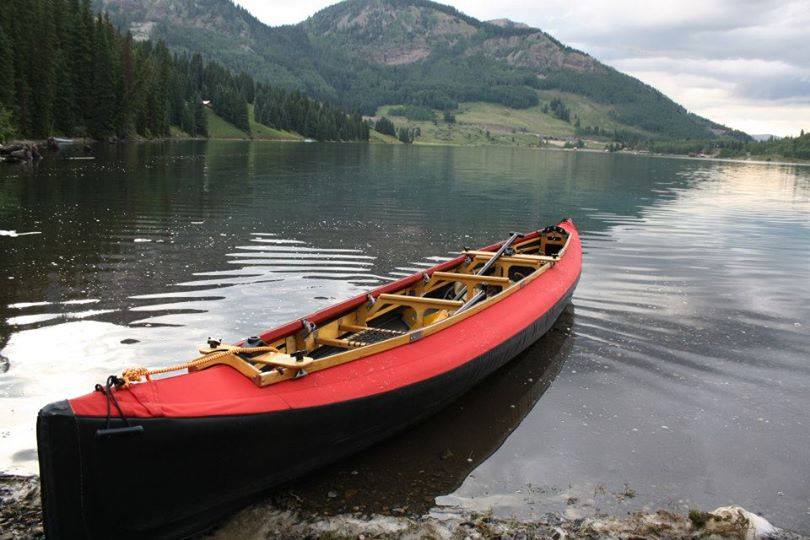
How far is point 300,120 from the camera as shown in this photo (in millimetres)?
181875

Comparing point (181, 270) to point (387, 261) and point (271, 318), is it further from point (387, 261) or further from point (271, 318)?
point (387, 261)

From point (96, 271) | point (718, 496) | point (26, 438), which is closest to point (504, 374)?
point (718, 496)

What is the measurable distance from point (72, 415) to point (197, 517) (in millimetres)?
1826

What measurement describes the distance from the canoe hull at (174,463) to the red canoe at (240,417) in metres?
0.01

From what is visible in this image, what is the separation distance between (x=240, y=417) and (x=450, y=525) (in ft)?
9.11

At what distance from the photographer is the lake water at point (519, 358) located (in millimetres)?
8656

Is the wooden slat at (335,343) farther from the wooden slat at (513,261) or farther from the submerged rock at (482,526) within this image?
the wooden slat at (513,261)

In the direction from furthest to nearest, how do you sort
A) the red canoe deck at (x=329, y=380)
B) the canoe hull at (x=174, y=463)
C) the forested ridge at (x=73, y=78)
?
the forested ridge at (x=73, y=78) < the red canoe deck at (x=329, y=380) < the canoe hull at (x=174, y=463)

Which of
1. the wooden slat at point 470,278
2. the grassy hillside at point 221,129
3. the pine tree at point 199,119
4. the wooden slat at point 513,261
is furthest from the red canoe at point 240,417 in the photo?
the grassy hillside at point 221,129

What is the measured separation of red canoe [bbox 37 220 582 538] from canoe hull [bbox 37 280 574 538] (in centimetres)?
1

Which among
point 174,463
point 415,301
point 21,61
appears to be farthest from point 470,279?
point 21,61

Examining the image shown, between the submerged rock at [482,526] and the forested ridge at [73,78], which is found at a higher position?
the forested ridge at [73,78]

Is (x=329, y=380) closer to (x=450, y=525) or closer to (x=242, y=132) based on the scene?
(x=450, y=525)

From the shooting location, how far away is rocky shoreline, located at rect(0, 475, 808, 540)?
Result: 23.2 feet
